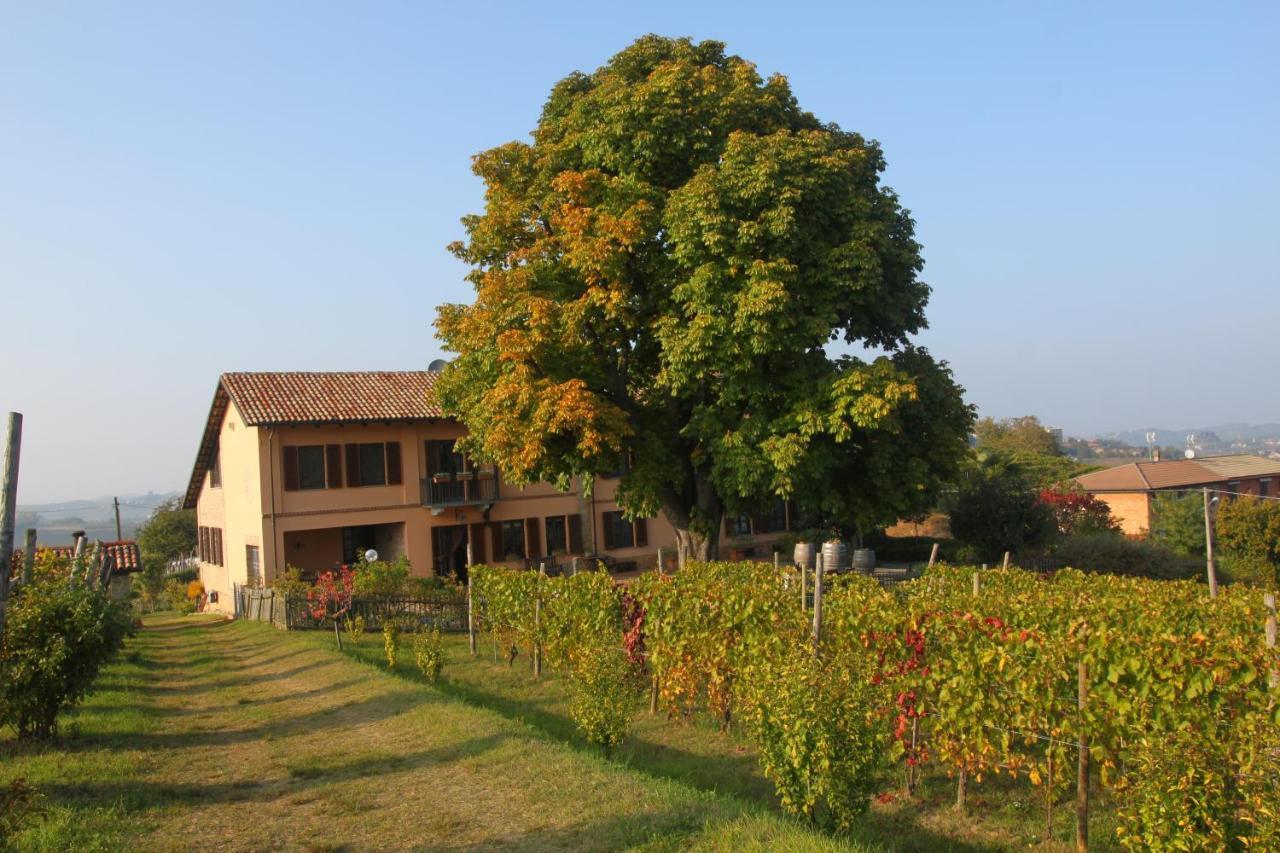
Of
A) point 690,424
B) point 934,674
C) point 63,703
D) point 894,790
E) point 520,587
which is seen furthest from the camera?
point 690,424

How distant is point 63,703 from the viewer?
420 inches

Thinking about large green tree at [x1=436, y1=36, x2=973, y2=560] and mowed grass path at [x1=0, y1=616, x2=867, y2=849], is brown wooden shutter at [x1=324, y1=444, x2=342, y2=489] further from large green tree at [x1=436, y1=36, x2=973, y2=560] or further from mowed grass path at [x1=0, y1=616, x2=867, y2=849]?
mowed grass path at [x1=0, y1=616, x2=867, y2=849]

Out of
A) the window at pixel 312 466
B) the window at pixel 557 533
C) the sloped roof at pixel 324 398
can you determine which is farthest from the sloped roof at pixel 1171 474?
the window at pixel 312 466

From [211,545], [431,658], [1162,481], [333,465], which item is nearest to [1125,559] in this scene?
[431,658]

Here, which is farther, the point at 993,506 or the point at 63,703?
the point at 993,506

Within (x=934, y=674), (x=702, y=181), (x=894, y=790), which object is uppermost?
(x=702, y=181)

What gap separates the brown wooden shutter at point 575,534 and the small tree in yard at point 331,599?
39.6 ft

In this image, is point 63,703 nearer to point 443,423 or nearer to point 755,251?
point 755,251

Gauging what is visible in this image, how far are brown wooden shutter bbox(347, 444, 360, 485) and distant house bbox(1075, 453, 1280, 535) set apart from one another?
3341 cm

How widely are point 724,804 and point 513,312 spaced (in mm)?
13878

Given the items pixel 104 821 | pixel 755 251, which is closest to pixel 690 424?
pixel 755 251

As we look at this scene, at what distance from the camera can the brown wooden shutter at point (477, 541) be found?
31734mm

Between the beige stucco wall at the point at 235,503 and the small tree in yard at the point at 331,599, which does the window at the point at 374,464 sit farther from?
the small tree in yard at the point at 331,599

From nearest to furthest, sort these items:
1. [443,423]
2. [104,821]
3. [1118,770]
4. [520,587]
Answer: [104,821] → [1118,770] → [520,587] → [443,423]
